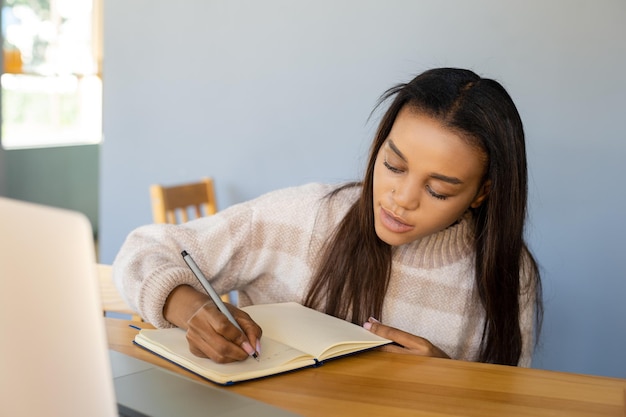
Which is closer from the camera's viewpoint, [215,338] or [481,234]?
[215,338]

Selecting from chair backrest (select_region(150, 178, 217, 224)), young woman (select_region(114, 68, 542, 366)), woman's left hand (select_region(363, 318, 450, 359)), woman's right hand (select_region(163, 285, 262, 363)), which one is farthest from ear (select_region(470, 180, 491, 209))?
chair backrest (select_region(150, 178, 217, 224))

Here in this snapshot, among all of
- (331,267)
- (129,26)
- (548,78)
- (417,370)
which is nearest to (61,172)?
(129,26)

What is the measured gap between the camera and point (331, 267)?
4.30 ft

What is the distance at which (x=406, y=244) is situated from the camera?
1358 millimetres

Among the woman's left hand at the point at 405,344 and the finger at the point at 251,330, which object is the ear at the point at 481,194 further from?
the finger at the point at 251,330

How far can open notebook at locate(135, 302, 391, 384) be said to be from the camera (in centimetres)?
95

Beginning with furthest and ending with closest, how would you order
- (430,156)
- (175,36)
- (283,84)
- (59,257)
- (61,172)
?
(61,172), (175,36), (283,84), (430,156), (59,257)

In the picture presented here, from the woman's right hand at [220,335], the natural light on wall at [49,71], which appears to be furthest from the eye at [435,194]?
the natural light on wall at [49,71]

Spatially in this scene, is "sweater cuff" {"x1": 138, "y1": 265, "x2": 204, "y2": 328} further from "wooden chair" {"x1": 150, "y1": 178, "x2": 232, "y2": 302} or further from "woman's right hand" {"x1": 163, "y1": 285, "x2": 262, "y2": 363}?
"wooden chair" {"x1": 150, "y1": 178, "x2": 232, "y2": 302}

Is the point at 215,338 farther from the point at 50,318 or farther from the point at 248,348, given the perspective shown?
the point at 50,318

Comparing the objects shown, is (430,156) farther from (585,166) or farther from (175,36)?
(175,36)

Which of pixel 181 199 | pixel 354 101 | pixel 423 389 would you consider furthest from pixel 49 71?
pixel 423 389

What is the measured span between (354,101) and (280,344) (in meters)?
1.25

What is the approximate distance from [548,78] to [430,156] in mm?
941
